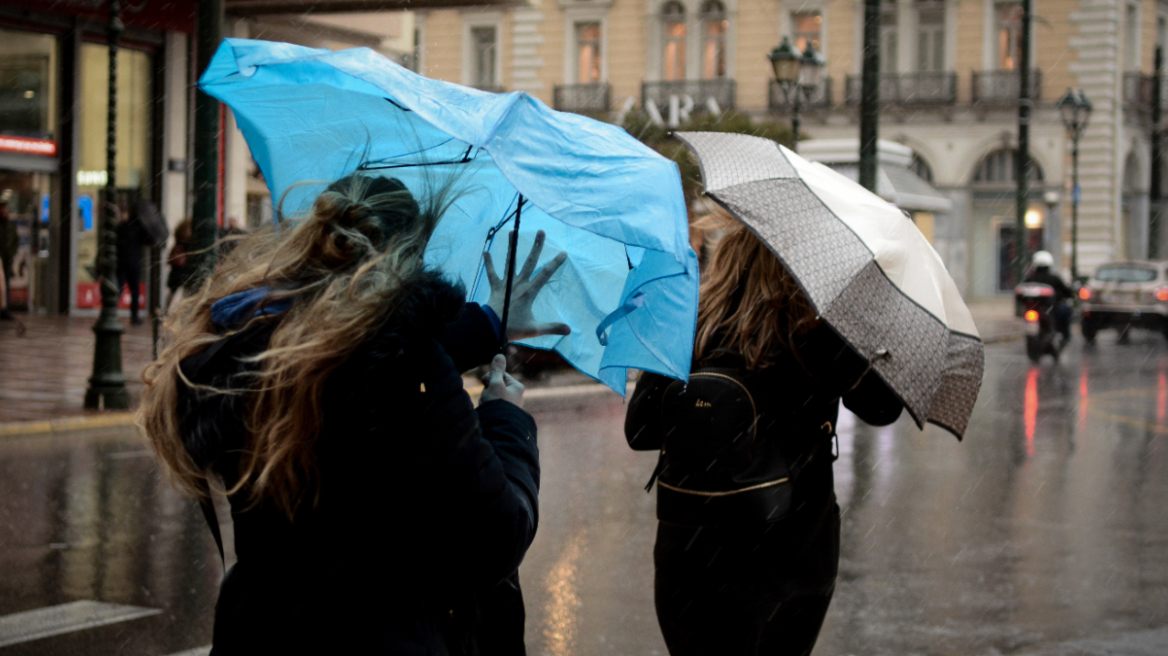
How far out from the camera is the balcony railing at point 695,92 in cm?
4194

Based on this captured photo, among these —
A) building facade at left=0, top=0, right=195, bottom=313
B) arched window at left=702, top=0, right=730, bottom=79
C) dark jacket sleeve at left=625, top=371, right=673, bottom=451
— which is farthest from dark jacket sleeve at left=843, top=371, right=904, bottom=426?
arched window at left=702, top=0, right=730, bottom=79

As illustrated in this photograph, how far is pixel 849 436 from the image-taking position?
1068cm

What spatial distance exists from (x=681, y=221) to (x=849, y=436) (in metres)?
8.73

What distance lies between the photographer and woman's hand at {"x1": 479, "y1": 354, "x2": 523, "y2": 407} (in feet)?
7.21

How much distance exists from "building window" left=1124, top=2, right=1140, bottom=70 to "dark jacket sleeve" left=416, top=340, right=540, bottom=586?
4248cm

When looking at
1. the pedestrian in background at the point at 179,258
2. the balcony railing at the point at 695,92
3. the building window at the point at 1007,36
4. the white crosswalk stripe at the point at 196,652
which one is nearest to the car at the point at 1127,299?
the pedestrian in background at the point at 179,258

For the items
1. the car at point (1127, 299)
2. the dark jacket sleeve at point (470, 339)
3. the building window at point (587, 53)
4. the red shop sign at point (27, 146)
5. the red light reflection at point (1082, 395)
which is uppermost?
the building window at point (587, 53)

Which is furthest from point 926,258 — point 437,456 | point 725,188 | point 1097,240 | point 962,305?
point 1097,240

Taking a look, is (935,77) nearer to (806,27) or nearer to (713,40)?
(806,27)

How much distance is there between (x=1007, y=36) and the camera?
39719 mm

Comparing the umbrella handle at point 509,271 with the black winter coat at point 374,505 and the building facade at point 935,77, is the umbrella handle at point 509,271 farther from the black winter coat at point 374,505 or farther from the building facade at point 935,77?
the building facade at point 935,77

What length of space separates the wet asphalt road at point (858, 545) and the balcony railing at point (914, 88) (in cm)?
3058

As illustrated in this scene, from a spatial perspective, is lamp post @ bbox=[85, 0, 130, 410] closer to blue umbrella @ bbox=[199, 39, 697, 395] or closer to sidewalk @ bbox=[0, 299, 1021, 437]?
sidewalk @ bbox=[0, 299, 1021, 437]

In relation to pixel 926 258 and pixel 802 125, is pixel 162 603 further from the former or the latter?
pixel 802 125
